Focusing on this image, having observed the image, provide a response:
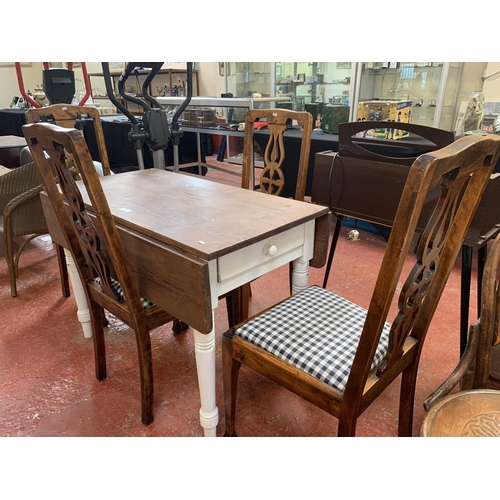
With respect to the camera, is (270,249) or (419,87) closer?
(270,249)

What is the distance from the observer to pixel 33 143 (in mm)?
1189

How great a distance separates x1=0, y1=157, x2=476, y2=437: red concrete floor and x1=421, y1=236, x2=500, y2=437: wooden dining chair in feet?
1.45

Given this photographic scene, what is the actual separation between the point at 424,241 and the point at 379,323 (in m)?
0.19

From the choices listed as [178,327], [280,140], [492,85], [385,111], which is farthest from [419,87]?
[178,327]

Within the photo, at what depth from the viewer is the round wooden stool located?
0.86 m

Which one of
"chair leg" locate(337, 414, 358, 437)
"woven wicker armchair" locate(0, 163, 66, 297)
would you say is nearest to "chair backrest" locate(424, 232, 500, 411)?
"chair leg" locate(337, 414, 358, 437)

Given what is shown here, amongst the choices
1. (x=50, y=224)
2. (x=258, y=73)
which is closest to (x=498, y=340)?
(x=50, y=224)

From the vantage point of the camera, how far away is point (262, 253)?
125 centimetres

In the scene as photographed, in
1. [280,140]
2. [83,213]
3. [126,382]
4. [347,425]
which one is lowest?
[126,382]

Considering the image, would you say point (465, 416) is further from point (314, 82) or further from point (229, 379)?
point (314, 82)

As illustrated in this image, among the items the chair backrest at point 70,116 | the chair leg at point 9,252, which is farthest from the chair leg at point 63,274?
the chair backrest at point 70,116

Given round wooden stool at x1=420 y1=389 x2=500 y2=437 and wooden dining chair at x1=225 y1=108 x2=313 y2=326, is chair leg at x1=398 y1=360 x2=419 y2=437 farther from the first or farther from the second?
wooden dining chair at x1=225 y1=108 x2=313 y2=326

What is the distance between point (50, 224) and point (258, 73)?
431 cm

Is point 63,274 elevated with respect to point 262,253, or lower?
lower
